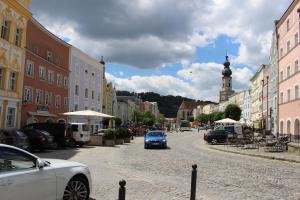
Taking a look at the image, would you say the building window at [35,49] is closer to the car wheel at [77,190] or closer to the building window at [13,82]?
the building window at [13,82]

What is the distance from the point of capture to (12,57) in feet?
125

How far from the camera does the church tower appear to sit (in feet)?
548

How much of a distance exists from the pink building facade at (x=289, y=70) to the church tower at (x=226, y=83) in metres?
111

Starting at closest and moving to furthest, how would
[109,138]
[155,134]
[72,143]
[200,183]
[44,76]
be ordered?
1. [200,183]
2. [72,143]
3. [155,134]
4. [109,138]
5. [44,76]

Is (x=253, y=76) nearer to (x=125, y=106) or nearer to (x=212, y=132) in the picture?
(x=125, y=106)

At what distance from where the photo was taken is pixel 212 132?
46.3 meters

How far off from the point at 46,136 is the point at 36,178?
2142 centimetres

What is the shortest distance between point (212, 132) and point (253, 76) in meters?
69.5

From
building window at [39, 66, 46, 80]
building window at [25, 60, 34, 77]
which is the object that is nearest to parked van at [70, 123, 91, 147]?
building window at [25, 60, 34, 77]

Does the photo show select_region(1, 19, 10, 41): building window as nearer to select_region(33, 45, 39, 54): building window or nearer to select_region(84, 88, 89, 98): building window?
select_region(33, 45, 39, 54): building window

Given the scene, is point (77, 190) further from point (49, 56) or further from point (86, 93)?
point (86, 93)

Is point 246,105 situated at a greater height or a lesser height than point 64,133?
greater

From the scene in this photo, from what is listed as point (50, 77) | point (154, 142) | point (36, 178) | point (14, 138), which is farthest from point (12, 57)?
point (36, 178)

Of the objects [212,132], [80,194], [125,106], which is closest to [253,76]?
[125,106]
